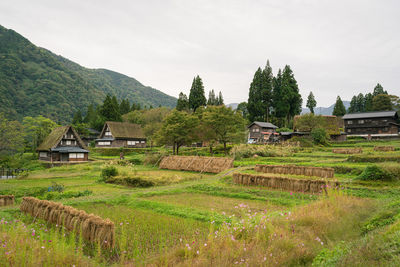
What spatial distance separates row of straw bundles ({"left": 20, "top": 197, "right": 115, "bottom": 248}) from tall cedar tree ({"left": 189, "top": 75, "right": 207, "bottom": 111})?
5399 cm

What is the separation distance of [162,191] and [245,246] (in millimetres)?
9707

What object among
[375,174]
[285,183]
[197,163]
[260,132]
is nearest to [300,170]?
[285,183]

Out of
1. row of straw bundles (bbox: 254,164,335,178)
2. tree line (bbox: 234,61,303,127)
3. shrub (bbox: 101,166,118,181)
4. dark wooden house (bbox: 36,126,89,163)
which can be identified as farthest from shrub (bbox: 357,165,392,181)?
tree line (bbox: 234,61,303,127)

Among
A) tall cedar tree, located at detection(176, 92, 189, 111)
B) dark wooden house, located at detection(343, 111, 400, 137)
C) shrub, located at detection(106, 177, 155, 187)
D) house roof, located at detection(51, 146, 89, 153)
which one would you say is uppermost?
tall cedar tree, located at detection(176, 92, 189, 111)

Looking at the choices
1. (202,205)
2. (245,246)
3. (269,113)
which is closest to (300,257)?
(245,246)

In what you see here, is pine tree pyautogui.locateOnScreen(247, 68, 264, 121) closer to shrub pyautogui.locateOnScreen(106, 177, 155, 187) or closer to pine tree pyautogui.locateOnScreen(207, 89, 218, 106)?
pine tree pyautogui.locateOnScreen(207, 89, 218, 106)

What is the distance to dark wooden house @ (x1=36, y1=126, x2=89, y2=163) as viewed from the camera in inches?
1544

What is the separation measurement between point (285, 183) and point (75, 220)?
1133cm

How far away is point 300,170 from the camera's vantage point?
17.8m

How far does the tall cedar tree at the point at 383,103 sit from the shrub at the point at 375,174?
65516 millimetres

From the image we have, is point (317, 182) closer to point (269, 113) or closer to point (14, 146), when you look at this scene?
point (14, 146)

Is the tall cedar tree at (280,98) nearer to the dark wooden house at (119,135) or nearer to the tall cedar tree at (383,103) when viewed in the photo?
the tall cedar tree at (383,103)

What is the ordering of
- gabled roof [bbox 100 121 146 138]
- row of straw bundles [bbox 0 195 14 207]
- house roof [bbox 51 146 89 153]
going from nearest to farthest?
row of straw bundles [bbox 0 195 14 207]
house roof [bbox 51 146 89 153]
gabled roof [bbox 100 121 146 138]

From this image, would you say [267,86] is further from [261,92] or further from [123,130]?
[123,130]
